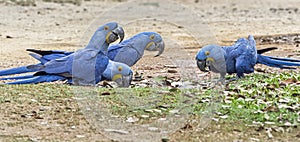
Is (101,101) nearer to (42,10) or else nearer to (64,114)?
(64,114)

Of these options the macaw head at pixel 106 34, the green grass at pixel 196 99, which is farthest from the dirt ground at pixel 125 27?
the macaw head at pixel 106 34

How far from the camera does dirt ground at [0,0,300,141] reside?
858 cm

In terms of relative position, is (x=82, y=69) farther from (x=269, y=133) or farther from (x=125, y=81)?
(x=269, y=133)

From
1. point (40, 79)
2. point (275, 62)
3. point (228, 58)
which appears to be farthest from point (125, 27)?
point (40, 79)

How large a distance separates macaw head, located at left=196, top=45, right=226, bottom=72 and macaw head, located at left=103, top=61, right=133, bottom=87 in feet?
2.64

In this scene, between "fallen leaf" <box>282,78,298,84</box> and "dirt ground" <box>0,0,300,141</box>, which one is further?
"dirt ground" <box>0,0,300,141</box>

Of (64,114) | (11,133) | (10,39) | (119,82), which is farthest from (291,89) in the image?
(10,39)

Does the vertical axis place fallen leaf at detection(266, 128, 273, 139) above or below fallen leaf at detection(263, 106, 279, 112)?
below

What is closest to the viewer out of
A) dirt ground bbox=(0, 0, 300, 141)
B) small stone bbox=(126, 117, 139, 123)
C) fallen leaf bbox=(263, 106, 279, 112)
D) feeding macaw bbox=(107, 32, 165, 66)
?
small stone bbox=(126, 117, 139, 123)

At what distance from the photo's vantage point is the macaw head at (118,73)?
657cm

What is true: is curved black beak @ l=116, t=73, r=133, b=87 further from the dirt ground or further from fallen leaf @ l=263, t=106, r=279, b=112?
fallen leaf @ l=263, t=106, r=279, b=112

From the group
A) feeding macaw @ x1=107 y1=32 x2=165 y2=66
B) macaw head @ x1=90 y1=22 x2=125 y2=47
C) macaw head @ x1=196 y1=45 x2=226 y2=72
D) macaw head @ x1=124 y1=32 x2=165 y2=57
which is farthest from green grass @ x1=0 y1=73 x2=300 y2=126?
macaw head @ x1=124 y1=32 x2=165 y2=57

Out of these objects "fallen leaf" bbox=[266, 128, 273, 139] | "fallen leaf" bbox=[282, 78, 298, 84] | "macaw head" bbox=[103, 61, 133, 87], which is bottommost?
"fallen leaf" bbox=[266, 128, 273, 139]

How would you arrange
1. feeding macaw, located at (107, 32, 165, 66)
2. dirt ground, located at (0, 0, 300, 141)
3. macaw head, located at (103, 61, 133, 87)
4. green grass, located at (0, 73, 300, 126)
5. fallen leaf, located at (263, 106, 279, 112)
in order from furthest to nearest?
dirt ground, located at (0, 0, 300, 141)
feeding macaw, located at (107, 32, 165, 66)
macaw head, located at (103, 61, 133, 87)
fallen leaf, located at (263, 106, 279, 112)
green grass, located at (0, 73, 300, 126)
